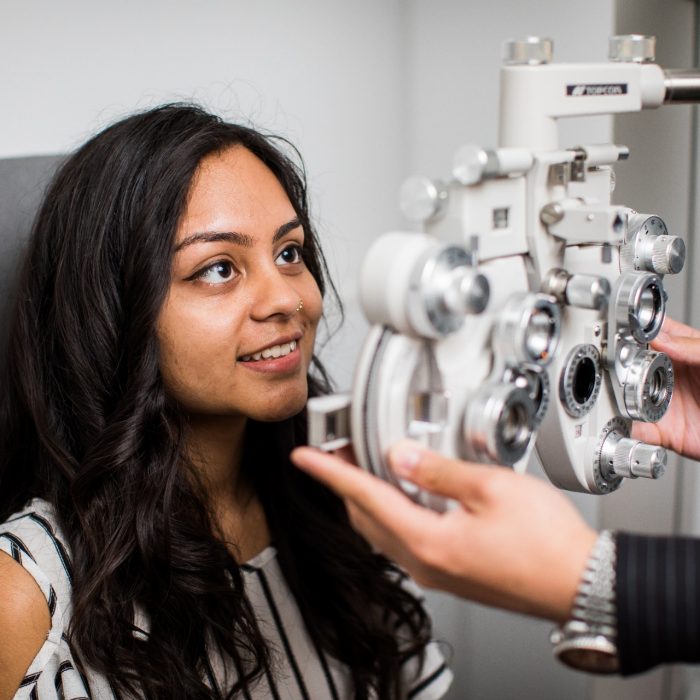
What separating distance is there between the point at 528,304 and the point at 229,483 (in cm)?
64

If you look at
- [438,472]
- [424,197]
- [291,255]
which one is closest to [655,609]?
[438,472]

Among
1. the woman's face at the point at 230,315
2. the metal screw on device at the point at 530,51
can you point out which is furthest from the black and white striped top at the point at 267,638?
the metal screw on device at the point at 530,51

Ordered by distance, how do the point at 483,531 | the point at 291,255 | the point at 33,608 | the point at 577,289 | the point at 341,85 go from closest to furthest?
the point at 483,531 < the point at 577,289 < the point at 33,608 < the point at 291,255 < the point at 341,85

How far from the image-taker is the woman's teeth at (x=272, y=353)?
3.39 feet

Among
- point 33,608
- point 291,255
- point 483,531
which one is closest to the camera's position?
point 483,531

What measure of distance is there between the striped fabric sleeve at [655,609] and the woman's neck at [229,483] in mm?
623

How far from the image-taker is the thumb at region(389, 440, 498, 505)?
626mm

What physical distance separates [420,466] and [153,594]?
533 mm

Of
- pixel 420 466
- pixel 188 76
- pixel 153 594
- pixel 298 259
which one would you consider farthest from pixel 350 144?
pixel 420 466

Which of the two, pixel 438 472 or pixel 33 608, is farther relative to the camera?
pixel 33 608

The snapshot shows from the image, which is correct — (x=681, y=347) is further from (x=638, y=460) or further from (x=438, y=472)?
(x=438, y=472)

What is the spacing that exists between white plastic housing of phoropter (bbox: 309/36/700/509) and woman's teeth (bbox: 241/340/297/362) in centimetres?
33

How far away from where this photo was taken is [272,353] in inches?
40.8

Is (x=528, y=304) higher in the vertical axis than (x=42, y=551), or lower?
higher
